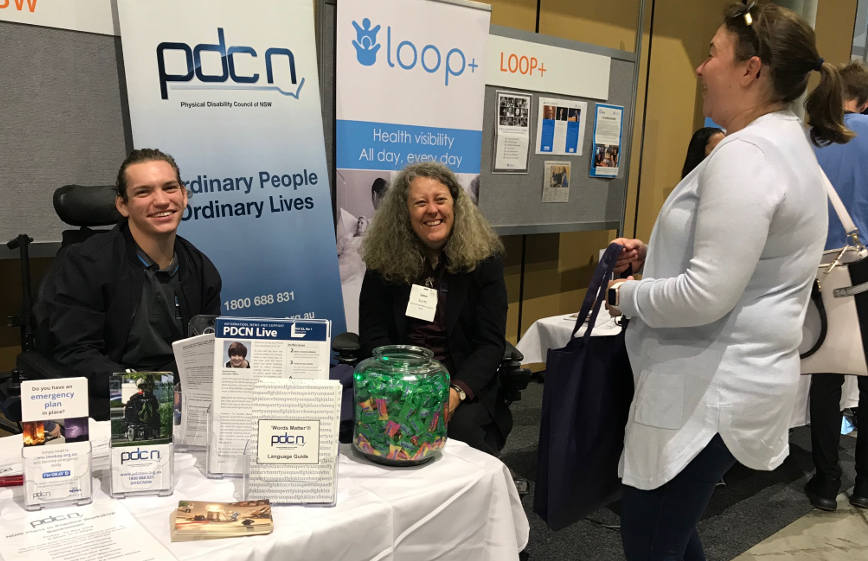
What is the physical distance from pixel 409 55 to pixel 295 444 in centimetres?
241

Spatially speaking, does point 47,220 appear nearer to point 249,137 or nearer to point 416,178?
point 249,137

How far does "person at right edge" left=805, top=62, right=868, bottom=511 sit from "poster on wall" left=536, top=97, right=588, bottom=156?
1430 millimetres

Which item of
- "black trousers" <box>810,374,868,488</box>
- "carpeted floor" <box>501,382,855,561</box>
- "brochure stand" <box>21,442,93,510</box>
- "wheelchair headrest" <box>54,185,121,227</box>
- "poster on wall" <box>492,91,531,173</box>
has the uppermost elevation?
"poster on wall" <box>492,91,531,173</box>

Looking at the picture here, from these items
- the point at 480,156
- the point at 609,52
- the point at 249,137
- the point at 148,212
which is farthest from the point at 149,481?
the point at 609,52

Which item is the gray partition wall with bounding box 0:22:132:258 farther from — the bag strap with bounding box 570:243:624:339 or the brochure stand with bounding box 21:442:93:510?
the bag strap with bounding box 570:243:624:339

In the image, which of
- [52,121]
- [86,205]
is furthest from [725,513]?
[52,121]

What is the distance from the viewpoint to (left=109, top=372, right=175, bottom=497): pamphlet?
1.10 m

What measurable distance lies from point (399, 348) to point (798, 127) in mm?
882

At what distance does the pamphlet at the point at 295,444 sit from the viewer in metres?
1.13

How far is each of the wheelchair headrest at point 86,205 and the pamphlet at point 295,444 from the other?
51.1 inches

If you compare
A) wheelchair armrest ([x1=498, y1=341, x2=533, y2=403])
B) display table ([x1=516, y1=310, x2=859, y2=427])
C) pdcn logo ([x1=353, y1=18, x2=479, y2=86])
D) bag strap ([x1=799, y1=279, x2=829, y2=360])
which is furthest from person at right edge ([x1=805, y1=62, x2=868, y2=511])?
pdcn logo ([x1=353, y1=18, x2=479, y2=86])

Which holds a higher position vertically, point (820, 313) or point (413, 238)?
point (413, 238)

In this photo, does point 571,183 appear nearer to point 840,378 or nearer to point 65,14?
point 840,378

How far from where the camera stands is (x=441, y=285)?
2.18 metres
